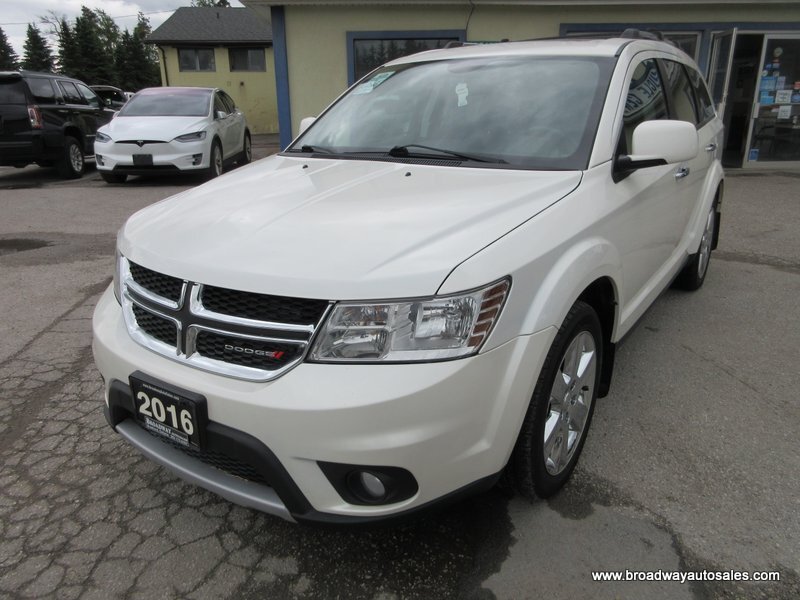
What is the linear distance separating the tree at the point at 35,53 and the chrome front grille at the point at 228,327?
198ft

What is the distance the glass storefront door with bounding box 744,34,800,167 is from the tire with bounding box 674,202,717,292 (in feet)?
25.4

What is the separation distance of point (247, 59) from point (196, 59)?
2425mm

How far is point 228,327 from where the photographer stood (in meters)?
1.80

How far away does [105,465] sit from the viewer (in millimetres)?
2625

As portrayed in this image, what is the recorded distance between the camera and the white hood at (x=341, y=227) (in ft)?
5.67

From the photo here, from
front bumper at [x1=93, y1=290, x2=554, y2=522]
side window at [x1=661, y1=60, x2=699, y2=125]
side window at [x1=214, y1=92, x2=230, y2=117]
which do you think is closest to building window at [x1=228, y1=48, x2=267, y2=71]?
side window at [x1=214, y1=92, x2=230, y2=117]

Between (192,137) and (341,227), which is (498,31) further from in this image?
(341,227)

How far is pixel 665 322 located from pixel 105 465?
3475 mm

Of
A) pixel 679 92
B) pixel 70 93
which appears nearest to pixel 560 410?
pixel 679 92

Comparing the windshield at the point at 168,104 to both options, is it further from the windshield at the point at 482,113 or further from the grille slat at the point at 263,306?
the grille slat at the point at 263,306

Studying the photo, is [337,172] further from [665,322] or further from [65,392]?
[665,322]

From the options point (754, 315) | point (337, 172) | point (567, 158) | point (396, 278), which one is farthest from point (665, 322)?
point (396, 278)

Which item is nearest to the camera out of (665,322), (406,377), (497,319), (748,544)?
(406,377)

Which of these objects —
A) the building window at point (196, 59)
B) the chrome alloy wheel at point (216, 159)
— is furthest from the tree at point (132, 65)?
the chrome alloy wheel at point (216, 159)
